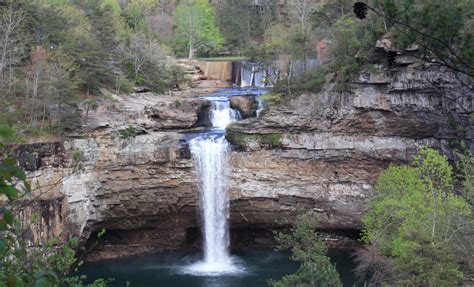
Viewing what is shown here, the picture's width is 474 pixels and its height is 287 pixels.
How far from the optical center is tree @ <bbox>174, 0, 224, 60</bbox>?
43.7m

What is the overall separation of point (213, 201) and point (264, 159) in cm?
341

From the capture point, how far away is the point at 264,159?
2395 cm

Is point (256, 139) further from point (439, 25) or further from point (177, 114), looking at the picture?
point (439, 25)

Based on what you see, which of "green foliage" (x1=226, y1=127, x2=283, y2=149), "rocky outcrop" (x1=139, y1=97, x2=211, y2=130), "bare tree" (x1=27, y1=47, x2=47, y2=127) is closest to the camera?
"bare tree" (x1=27, y1=47, x2=47, y2=127)

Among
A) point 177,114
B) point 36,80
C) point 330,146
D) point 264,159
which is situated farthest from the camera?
point 177,114

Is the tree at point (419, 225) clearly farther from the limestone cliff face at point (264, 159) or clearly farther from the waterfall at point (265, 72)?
the waterfall at point (265, 72)

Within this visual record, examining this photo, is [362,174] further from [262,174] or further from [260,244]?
[260,244]

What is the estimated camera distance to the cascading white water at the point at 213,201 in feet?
79.6

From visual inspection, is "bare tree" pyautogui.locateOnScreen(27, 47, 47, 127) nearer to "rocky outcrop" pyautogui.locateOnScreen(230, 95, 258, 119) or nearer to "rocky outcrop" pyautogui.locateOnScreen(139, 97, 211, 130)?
"rocky outcrop" pyautogui.locateOnScreen(139, 97, 211, 130)

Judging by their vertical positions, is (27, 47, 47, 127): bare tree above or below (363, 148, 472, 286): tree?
above

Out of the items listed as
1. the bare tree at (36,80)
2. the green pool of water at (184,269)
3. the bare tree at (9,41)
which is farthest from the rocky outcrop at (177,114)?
the green pool of water at (184,269)

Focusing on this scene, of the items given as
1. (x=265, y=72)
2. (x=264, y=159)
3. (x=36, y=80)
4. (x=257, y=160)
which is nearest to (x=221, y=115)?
(x=257, y=160)

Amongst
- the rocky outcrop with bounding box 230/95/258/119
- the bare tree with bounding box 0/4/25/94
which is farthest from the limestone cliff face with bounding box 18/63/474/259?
the bare tree with bounding box 0/4/25/94

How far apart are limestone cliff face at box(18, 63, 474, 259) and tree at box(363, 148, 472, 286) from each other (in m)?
2.51
